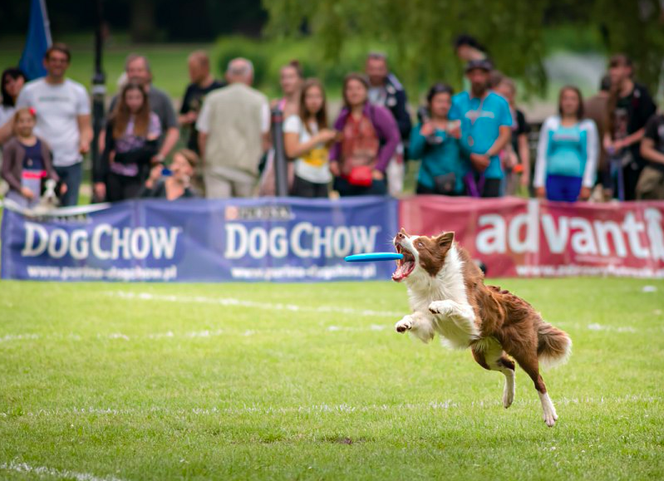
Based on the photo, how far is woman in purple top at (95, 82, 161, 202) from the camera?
14.3 metres

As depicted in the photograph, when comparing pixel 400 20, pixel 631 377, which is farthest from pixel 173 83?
pixel 631 377

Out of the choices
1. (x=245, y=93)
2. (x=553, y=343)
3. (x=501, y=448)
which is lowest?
(x=501, y=448)

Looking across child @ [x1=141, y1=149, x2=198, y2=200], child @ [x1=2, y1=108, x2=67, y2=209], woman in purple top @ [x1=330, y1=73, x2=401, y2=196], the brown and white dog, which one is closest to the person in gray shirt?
child @ [x1=141, y1=149, x2=198, y2=200]

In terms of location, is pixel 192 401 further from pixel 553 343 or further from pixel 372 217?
pixel 372 217

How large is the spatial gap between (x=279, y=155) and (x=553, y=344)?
8.27m

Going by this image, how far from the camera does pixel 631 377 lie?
28.8 feet

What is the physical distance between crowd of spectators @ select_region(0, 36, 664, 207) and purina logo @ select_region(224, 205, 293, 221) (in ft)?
2.20

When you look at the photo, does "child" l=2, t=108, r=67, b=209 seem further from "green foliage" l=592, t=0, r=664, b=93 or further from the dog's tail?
"green foliage" l=592, t=0, r=664, b=93

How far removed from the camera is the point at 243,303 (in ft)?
41.3

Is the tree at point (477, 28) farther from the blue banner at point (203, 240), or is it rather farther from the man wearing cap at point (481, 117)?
the blue banner at point (203, 240)

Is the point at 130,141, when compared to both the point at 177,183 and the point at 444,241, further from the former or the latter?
the point at 444,241

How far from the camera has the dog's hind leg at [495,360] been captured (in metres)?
7.12

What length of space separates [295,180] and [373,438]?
329 inches

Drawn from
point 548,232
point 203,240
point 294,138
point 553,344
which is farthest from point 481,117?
point 553,344
